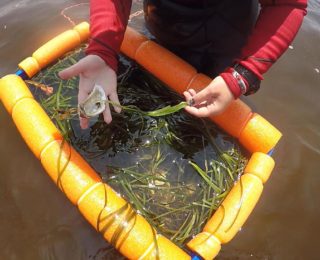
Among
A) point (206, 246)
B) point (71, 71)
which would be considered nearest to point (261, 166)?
point (206, 246)

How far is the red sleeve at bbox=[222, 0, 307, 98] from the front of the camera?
6.87 ft

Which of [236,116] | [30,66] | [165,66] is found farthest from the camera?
[30,66]

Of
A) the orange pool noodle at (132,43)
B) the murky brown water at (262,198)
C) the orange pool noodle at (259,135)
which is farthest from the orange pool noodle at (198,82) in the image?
the murky brown water at (262,198)

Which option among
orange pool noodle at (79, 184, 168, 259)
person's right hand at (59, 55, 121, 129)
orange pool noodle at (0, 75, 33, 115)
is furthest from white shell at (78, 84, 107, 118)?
orange pool noodle at (0, 75, 33, 115)

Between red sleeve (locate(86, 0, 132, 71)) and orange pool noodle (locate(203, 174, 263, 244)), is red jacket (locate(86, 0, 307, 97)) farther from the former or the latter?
orange pool noodle (locate(203, 174, 263, 244))

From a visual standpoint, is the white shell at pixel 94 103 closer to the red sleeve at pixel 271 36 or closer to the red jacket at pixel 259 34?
the red jacket at pixel 259 34

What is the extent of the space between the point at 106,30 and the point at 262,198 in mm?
1610

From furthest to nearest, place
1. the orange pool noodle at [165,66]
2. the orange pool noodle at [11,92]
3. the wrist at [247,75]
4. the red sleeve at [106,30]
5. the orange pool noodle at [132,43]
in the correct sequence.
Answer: the orange pool noodle at [132,43] < the orange pool noodle at [165,66] < the orange pool noodle at [11,92] < the red sleeve at [106,30] < the wrist at [247,75]

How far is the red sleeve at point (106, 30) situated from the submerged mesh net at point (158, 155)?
1.52 feet

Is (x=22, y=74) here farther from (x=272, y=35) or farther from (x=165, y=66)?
(x=272, y=35)

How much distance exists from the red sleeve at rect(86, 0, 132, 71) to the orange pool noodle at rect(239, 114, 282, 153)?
967 millimetres

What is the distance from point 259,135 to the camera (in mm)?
2246

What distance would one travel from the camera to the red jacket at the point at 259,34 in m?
2.10

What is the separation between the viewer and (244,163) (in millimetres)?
2357
